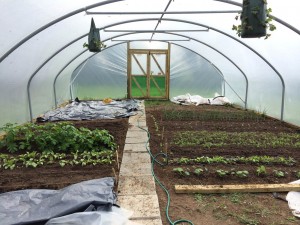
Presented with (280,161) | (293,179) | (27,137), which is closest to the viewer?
(293,179)

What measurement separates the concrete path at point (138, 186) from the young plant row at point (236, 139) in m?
0.93

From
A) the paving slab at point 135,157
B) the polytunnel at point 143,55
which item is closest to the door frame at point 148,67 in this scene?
the polytunnel at point 143,55

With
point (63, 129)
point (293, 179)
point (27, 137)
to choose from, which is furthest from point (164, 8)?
point (293, 179)

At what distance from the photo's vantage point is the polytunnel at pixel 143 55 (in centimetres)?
553

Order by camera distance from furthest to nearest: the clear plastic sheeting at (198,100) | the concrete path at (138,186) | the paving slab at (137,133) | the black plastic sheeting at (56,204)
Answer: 1. the clear plastic sheeting at (198,100)
2. the paving slab at (137,133)
3. the concrete path at (138,186)
4. the black plastic sheeting at (56,204)

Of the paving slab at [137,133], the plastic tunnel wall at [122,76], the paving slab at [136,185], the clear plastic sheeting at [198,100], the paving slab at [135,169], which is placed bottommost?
the clear plastic sheeting at [198,100]

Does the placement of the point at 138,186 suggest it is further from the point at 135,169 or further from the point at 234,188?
the point at 234,188

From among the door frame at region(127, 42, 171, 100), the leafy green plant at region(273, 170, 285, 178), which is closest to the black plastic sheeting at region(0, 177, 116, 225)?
the leafy green plant at region(273, 170, 285, 178)

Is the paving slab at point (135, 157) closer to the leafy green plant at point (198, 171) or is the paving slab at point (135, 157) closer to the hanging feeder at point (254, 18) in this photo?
the leafy green plant at point (198, 171)

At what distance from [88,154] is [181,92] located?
8927 mm

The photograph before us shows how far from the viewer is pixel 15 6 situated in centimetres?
432

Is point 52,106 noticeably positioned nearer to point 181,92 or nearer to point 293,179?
point 181,92

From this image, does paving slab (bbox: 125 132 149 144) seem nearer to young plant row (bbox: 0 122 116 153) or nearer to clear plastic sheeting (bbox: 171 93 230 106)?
young plant row (bbox: 0 122 116 153)

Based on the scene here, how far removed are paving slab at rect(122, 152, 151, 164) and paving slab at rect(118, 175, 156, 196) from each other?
1.93 ft
